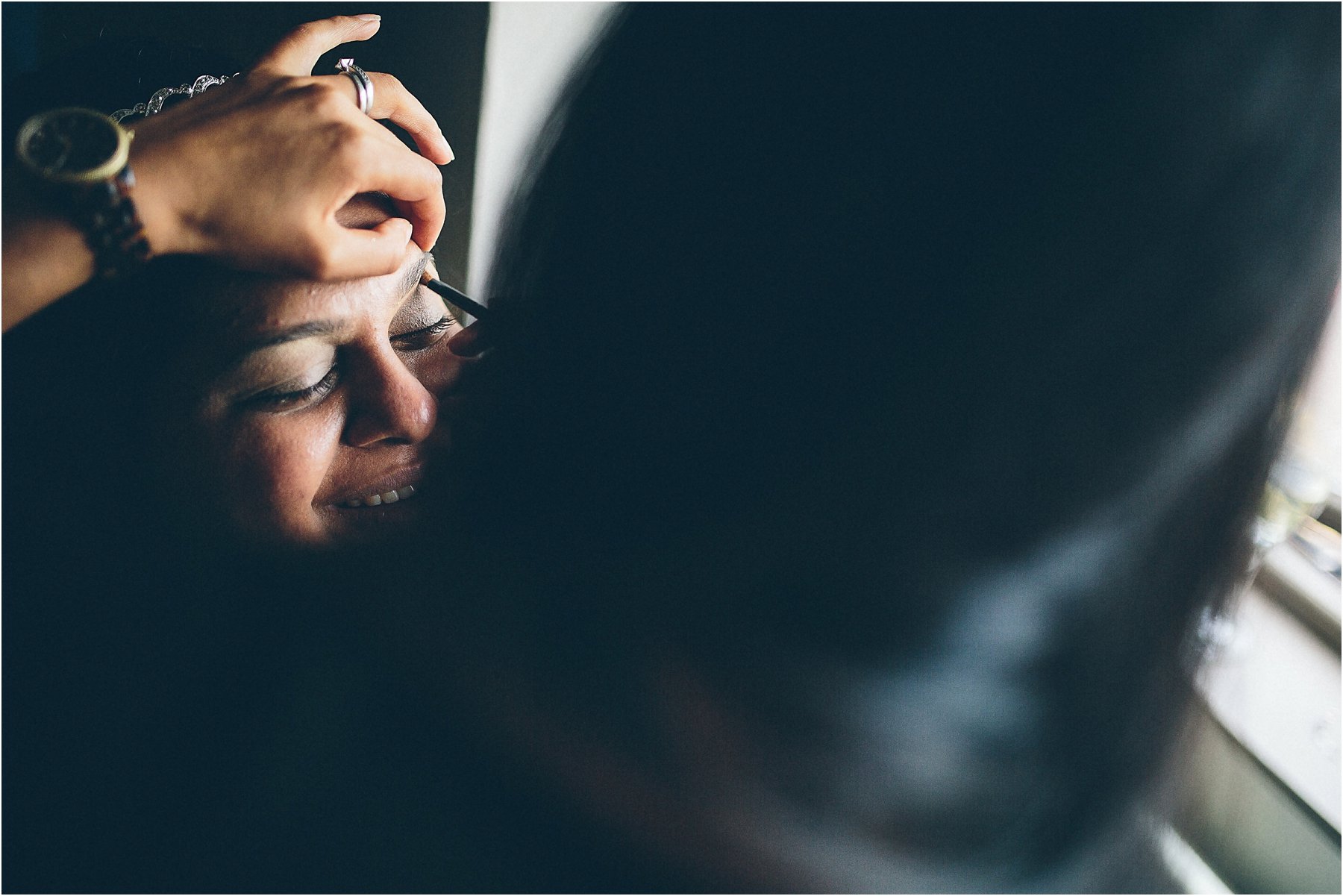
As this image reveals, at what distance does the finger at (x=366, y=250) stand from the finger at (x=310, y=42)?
5.1 inches

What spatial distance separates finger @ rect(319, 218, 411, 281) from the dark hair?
108 mm

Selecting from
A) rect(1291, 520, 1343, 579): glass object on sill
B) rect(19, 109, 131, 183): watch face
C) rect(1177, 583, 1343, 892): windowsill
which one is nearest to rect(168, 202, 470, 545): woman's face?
rect(19, 109, 131, 183): watch face

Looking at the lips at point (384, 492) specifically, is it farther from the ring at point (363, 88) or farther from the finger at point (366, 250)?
the ring at point (363, 88)

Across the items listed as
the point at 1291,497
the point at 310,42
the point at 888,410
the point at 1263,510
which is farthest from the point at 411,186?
the point at 1291,497

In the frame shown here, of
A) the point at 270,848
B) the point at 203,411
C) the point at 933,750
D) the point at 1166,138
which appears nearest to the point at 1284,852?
the point at 933,750

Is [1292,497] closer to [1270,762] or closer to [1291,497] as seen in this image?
[1291,497]

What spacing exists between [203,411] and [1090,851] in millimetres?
720

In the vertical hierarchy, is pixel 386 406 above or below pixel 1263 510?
above

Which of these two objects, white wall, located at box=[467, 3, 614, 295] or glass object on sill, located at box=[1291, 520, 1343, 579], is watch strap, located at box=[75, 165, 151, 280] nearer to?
white wall, located at box=[467, 3, 614, 295]

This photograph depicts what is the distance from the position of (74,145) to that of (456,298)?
11.7 inches

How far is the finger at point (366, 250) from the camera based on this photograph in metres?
0.49

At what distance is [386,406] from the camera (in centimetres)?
62

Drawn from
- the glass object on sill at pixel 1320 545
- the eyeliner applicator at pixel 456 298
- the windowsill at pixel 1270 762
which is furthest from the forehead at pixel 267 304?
the glass object on sill at pixel 1320 545

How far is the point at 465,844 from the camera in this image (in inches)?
16.1
